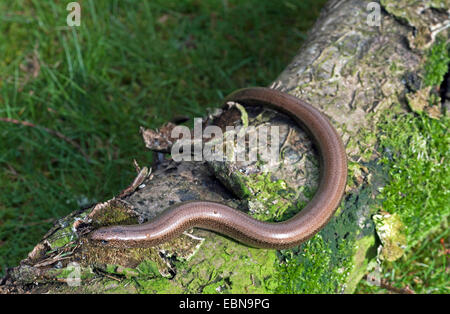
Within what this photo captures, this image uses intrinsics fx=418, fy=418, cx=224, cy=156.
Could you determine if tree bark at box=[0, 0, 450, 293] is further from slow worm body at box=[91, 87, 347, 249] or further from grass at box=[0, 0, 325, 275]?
grass at box=[0, 0, 325, 275]

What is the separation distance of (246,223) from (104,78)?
2960mm

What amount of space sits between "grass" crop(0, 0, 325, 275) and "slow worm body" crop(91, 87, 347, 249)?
5.02ft

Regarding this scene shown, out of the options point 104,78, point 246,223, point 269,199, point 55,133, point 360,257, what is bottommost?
point 360,257

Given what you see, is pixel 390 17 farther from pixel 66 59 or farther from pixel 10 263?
pixel 10 263

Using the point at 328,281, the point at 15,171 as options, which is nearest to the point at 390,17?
the point at 328,281

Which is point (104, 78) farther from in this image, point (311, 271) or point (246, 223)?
point (311, 271)

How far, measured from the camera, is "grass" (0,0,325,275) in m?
4.06

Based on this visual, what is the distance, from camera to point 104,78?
4.79 m

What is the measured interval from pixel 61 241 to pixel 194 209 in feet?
2.61

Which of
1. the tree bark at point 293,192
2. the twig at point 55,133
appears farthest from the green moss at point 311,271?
the twig at point 55,133

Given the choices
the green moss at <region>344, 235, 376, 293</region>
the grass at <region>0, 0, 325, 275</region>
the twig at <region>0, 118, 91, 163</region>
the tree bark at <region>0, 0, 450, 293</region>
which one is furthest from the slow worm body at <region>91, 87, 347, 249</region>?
the twig at <region>0, 118, 91, 163</region>

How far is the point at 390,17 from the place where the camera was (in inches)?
143

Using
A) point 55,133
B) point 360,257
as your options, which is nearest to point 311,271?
point 360,257

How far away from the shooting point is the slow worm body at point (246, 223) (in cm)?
249
